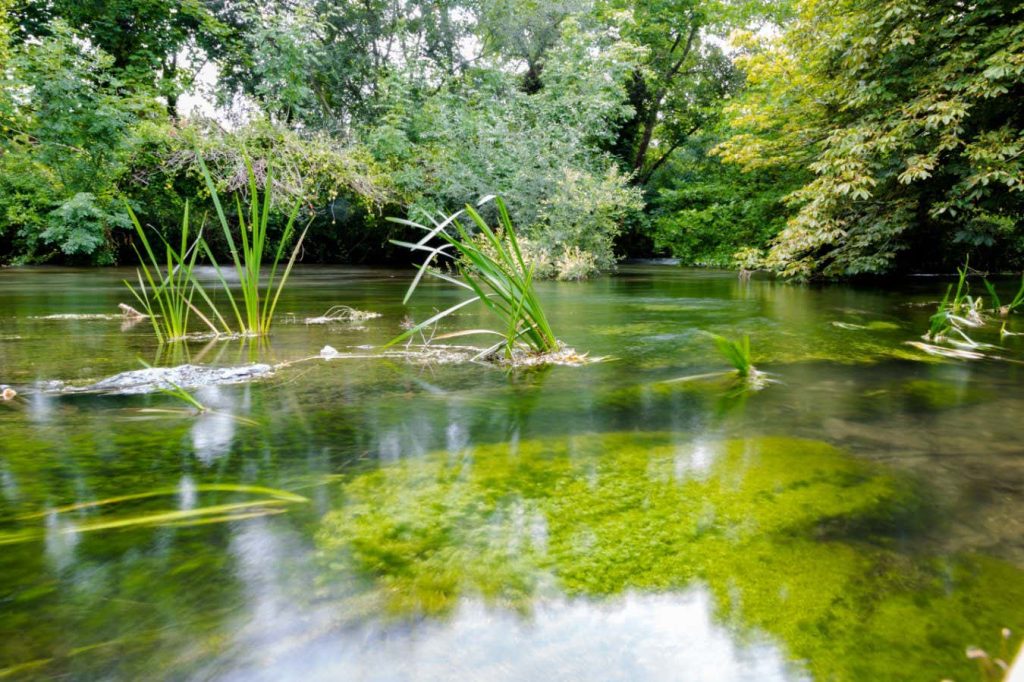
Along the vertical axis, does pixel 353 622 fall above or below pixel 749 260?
below

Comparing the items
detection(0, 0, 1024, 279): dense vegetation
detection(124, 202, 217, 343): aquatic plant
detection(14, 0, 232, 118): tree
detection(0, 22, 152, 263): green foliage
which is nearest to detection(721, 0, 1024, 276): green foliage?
detection(0, 0, 1024, 279): dense vegetation

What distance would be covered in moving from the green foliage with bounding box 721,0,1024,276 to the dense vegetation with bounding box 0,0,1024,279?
0.11 feet

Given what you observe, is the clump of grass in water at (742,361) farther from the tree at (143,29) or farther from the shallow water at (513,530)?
the tree at (143,29)

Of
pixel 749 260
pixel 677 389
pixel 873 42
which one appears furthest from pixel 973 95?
pixel 677 389

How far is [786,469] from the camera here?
48.1 inches

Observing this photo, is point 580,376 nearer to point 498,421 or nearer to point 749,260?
point 498,421

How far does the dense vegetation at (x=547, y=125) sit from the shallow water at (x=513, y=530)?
7.58 feet

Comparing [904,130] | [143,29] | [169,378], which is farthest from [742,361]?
[143,29]

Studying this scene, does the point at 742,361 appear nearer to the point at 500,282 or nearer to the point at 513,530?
the point at 500,282

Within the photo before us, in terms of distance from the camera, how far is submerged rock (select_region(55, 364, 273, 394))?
188cm

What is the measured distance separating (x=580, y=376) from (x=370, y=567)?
1.39m

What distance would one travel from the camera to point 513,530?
0.97 meters

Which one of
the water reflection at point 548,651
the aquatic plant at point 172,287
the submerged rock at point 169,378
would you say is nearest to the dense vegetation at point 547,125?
the aquatic plant at point 172,287

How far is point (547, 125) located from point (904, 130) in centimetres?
749
